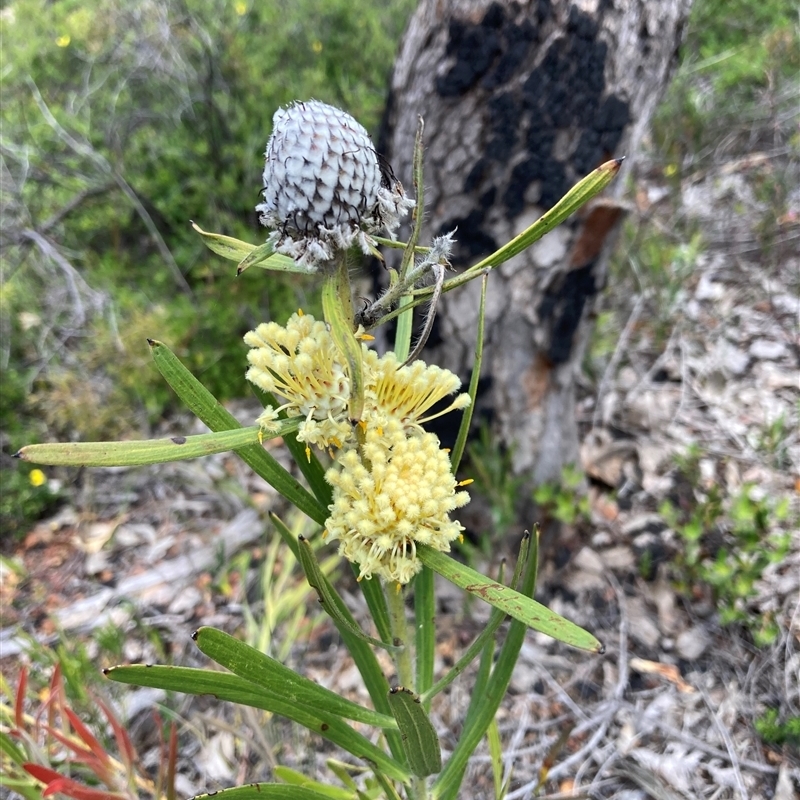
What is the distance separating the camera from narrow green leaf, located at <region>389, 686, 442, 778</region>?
0.71 m

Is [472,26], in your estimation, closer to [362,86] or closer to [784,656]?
[784,656]

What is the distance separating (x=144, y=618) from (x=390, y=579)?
1.63 metres

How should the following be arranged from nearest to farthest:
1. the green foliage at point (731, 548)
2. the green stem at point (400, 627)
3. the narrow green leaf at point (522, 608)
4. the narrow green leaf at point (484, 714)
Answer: the narrow green leaf at point (522, 608) → the green stem at point (400, 627) → the narrow green leaf at point (484, 714) → the green foliage at point (731, 548)

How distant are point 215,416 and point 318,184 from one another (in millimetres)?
309

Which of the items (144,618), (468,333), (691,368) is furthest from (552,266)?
(144,618)

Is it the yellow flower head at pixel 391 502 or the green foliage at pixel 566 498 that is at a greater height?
the yellow flower head at pixel 391 502

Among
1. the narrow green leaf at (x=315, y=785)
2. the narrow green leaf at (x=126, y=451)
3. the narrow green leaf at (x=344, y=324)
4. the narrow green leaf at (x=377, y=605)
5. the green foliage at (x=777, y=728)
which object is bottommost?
the green foliage at (x=777, y=728)

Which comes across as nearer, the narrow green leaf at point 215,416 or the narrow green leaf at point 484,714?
the narrow green leaf at point 215,416

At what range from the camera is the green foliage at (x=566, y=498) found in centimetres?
181

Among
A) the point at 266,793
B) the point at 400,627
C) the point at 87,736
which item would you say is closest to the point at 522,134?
the point at 400,627

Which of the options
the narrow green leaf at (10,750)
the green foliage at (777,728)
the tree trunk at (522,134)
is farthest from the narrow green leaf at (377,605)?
the green foliage at (777,728)

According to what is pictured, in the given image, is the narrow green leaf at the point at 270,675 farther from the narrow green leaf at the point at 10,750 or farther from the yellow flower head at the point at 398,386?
the narrow green leaf at the point at 10,750

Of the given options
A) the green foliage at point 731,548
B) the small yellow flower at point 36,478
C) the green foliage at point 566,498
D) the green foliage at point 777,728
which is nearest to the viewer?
the green foliage at point 777,728

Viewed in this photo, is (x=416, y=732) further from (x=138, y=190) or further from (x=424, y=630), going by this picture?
(x=138, y=190)
